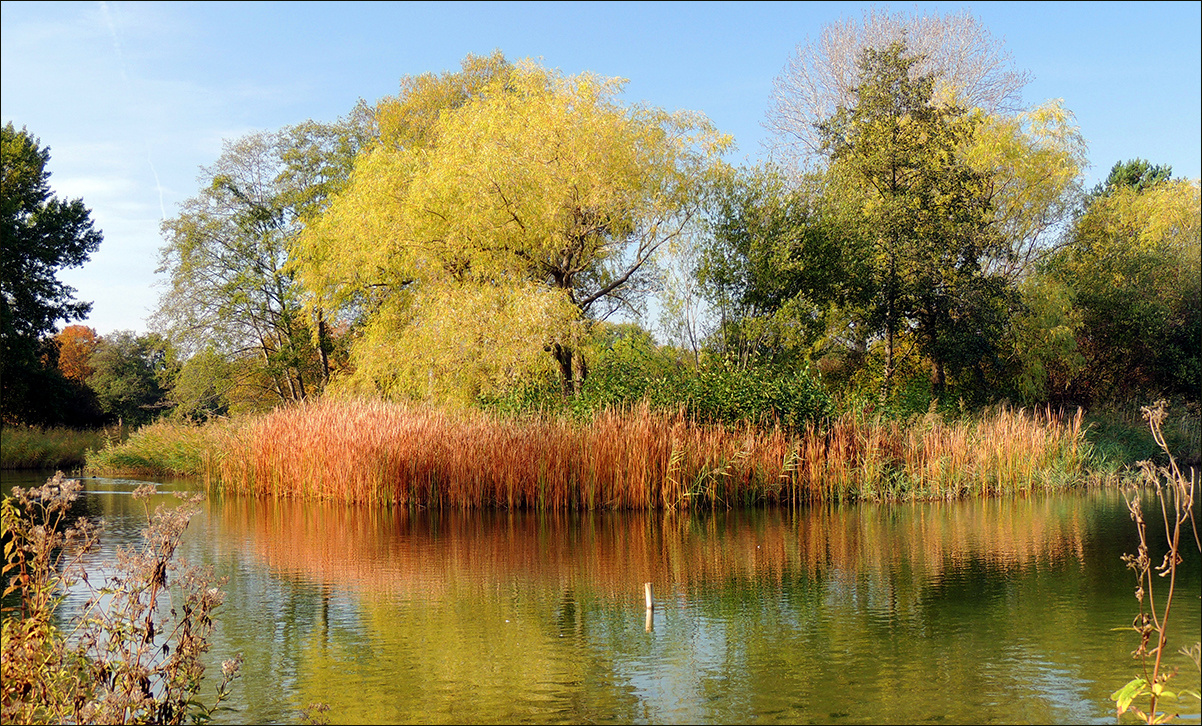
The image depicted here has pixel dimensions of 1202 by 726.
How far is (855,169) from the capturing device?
25.3m

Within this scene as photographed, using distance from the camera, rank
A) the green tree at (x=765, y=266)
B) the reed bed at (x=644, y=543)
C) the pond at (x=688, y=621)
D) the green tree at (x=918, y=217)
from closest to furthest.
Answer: the pond at (x=688, y=621)
the reed bed at (x=644, y=543)
the green tree at (x=765, y=266)
the green tree at (x=918, y=217)

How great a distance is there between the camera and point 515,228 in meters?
22.5

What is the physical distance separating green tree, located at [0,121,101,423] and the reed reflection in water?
24.9 meters

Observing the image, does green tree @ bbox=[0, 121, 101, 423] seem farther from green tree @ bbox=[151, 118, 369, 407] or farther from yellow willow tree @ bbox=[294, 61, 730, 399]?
yellow willow tree @ bbox=[294, 61, 730, 399]

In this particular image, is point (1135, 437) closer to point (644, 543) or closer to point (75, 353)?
point (644, 543)

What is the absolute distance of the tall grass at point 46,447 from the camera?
90.7 ft

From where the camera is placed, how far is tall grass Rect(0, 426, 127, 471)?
90.7 feet

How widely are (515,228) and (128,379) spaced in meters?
25.0

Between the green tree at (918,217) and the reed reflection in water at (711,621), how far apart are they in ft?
41.5

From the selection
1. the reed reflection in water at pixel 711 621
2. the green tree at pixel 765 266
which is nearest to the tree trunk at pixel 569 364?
the green tree at pixel 765 266

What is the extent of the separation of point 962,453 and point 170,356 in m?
28.8

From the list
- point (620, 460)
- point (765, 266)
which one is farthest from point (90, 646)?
point (765, 266)

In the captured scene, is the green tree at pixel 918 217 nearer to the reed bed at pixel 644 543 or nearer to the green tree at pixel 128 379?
the reed bed at pixel 644 543

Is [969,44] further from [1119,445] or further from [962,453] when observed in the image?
[962,453]
